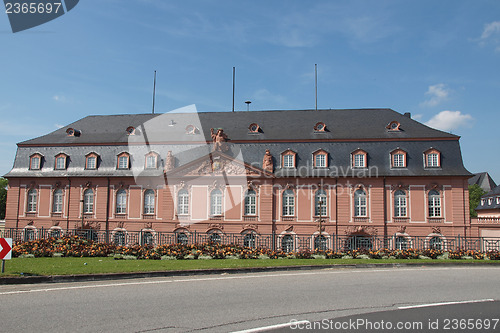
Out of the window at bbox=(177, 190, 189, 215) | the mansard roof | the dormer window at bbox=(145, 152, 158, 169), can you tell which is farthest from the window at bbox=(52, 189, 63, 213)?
the window at bbox=(177, 190, 189, 215)

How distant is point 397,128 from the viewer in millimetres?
37688

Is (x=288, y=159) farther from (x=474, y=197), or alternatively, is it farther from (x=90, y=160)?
(x=474, y=197)

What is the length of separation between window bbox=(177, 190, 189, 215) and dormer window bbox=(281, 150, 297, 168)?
9169 millimetres

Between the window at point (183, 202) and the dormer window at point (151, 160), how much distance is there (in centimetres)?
369

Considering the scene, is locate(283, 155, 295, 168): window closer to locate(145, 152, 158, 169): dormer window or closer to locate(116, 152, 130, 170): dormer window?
locate(145, 152, 158, 169): dormer window

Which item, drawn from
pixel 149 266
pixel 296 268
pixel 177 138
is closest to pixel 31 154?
pixel 177 138

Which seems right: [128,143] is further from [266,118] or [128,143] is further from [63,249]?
[63,249]

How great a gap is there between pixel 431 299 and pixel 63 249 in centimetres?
1647

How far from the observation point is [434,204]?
35125 millimetres

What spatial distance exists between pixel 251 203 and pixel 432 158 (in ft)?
52.3

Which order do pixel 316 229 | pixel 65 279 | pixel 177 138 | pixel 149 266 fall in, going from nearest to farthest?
pixel 65 279, pixel 149 266, pixel 316 229, pixel 177 138

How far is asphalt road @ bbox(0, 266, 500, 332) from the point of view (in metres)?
7.86

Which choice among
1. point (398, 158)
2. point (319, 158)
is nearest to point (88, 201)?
point (319, 158)

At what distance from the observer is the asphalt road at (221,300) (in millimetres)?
7859
